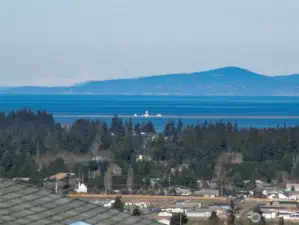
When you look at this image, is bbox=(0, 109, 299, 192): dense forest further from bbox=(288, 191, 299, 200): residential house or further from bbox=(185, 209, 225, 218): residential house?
bbox=(185, 209, 225, 218): residential house

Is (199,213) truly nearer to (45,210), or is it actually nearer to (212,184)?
(212,184)

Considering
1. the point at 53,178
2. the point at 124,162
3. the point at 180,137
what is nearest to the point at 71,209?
the point at 53,178

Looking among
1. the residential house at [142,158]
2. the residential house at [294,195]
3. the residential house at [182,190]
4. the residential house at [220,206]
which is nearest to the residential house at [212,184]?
the residential house at [182,190]

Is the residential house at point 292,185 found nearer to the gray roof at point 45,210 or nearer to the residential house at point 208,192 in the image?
the residential house at point 208,192

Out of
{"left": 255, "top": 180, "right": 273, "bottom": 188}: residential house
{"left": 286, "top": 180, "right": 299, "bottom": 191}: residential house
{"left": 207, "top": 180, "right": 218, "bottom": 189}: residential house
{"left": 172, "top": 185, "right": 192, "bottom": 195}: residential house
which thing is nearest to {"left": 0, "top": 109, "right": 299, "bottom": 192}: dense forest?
{"left": 207, "top": 180, "right": 218, "bottom": 189}: residential house

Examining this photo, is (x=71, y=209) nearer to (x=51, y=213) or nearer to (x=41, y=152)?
(x=51, y=213)

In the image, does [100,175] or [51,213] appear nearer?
[51,213]
